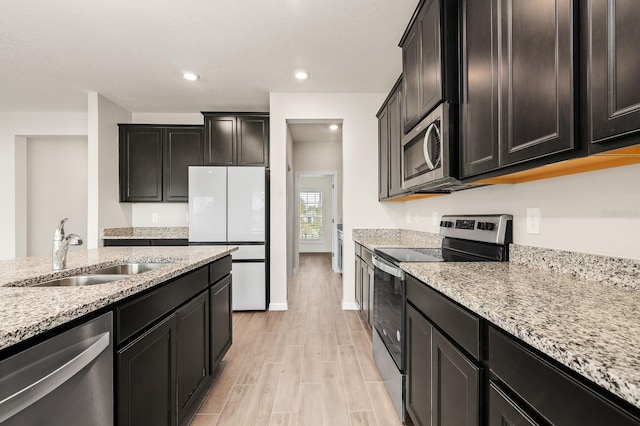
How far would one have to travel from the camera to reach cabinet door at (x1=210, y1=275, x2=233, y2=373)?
78.8 inches

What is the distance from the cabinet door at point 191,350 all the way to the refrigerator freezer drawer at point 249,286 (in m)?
1.75

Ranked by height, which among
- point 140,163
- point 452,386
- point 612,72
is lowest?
point 452,386

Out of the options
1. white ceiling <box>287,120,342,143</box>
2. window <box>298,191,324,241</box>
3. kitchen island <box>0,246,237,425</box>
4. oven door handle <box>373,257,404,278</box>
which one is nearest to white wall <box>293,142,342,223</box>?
Answer: white ceiling <box>287,120,342,143</box>

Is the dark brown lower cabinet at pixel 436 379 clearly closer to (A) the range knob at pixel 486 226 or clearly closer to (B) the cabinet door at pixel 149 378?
(A) the range knob at pixel 486 226

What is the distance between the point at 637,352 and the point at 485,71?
1165 mm

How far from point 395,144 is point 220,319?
215cm

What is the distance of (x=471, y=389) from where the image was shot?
956 millimetres

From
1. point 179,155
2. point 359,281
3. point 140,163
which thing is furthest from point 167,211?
point 359,281

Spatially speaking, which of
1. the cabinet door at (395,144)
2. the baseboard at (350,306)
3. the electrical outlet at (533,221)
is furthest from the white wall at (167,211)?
the electrical outlet at (533,221)

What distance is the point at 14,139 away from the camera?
4.44 meters

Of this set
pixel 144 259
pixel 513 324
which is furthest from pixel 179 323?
pixel 513 324

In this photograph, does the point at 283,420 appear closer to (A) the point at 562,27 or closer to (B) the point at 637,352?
(B) the point at 637,352

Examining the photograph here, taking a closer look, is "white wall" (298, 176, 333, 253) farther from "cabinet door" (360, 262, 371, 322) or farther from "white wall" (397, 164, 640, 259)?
"white wall" (397, 164, 640, 259)

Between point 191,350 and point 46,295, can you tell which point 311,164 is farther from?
point 46,295
